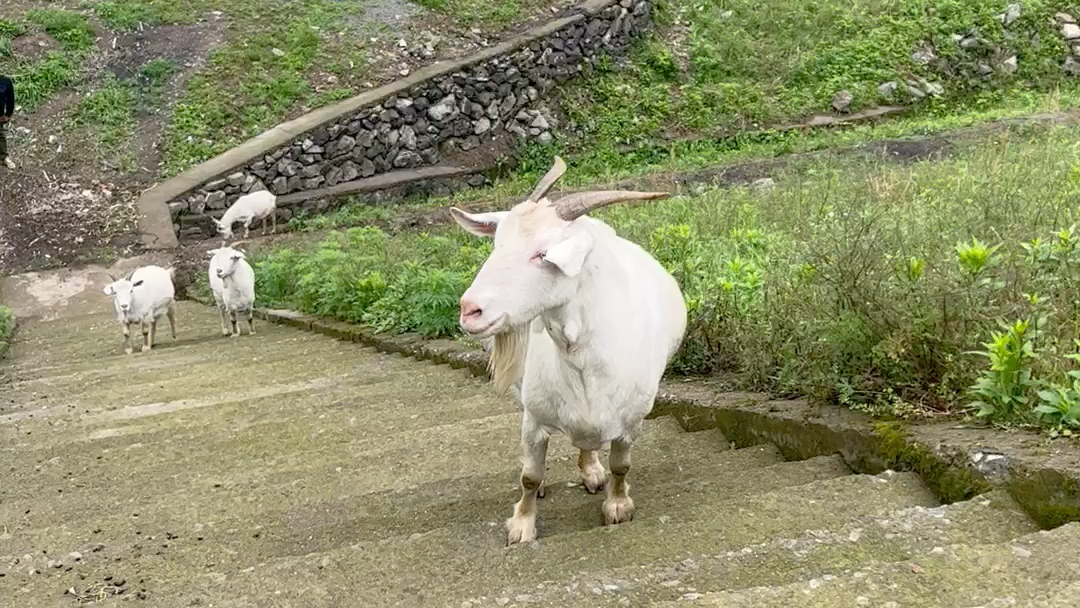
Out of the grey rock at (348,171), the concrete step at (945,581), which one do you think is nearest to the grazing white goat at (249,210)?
the grey rock at (348,171)

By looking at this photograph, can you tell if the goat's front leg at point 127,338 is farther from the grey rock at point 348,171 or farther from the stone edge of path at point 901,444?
the stone edge of path at point 901,444

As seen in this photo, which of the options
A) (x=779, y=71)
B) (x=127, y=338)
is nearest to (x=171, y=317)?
(x=127, y=338)

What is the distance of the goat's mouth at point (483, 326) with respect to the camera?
219 cm

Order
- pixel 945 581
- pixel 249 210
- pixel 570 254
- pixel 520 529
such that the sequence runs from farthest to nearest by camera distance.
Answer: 1. pixel 249 210
2. pixel 520 529
3. pixel 570 254
4. pixel 945 581

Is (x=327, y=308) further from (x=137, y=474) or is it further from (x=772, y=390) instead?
(x=772, y=390)

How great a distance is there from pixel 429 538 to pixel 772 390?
A: 148 centimetres

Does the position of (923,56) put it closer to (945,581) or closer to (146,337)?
(146,337)

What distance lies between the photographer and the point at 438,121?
46.8ft

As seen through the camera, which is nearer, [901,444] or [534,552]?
[534,552]

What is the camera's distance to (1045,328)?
2.83 meters

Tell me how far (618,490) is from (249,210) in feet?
31.9

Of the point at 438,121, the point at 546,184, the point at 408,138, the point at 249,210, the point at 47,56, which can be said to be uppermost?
the point at 546,184

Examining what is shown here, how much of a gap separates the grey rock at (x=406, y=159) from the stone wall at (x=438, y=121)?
0.01 meters

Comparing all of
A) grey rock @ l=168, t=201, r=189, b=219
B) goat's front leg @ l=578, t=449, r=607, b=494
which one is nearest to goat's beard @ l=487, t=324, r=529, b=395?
goat's front leg @ l=578, t=449, r=607, b=494
